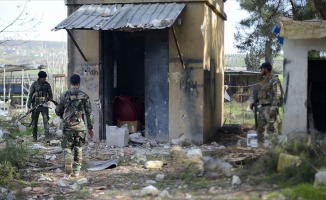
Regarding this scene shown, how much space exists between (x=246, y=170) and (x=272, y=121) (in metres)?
2.05

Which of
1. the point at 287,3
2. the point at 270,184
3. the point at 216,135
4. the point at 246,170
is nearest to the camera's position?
the point at 270,184

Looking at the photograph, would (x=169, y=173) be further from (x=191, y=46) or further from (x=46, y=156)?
(x=191, y=46)

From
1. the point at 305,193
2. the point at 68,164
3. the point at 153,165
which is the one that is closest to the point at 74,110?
the point at 68,164

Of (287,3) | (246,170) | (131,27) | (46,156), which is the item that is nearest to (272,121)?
(246,170)

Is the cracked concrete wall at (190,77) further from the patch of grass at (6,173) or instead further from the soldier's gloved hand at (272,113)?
the patch of grass at (6,173)

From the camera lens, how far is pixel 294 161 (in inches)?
285

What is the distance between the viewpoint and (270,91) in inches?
375

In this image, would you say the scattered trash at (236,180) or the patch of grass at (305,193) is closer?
the patch of grass at (305,193)

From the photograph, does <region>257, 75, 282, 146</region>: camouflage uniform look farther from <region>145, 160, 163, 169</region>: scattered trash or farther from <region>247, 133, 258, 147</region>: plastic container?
<region>145, 160, 163, 169</region>: scattered trash

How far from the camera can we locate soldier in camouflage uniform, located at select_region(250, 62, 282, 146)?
937cm

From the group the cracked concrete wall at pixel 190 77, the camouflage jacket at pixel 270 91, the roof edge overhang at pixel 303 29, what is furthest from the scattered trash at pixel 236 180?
the cracked concrete wall at pixel 190 77

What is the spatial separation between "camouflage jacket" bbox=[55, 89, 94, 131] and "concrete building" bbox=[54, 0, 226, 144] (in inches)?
120

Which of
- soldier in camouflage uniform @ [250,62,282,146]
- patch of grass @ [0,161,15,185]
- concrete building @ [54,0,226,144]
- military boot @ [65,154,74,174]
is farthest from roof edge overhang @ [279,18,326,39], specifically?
patch of grass @ [0,161,15,185]

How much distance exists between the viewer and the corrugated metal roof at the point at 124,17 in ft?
35.2
